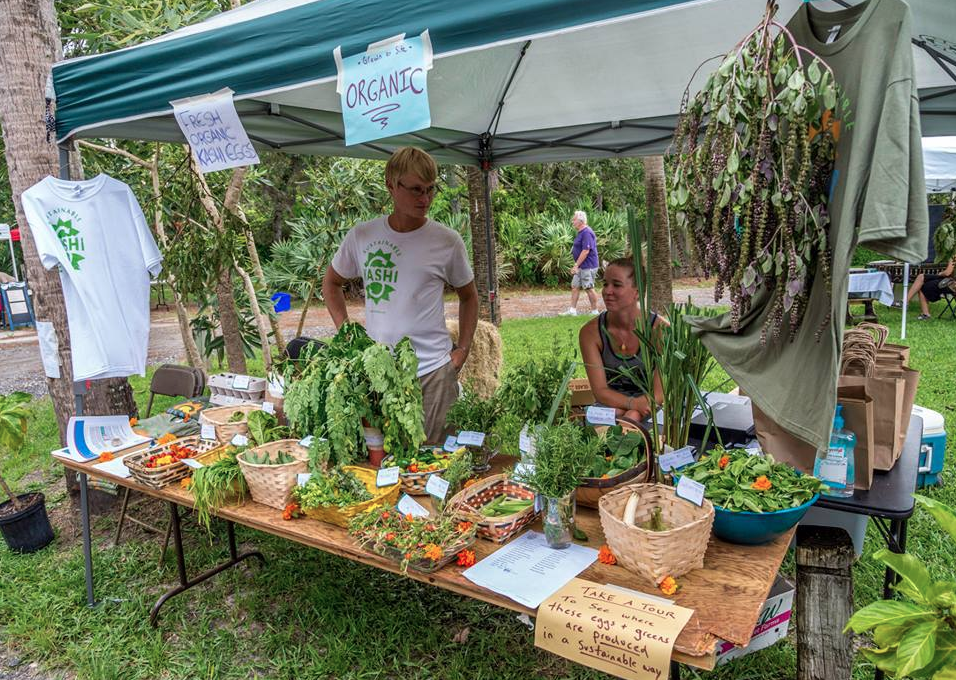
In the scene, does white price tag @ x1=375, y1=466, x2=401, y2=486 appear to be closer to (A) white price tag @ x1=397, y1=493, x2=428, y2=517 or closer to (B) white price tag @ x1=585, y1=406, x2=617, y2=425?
(A) white price tag @ x1=397, y1=493, x2=428, y2=517

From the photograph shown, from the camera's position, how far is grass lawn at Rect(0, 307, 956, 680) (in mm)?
2314

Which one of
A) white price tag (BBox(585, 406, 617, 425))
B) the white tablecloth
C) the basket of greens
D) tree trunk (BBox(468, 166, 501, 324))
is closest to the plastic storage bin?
the basket of greens

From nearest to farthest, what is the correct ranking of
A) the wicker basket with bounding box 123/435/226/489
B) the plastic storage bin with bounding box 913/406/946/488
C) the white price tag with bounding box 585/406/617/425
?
the white price tag with bounding box 585/406/617/425
the wicker basket with bounding box 123/435/226/489
the plastic storage bin with bounding box 913/406/946/488

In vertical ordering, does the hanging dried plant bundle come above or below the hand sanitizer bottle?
above

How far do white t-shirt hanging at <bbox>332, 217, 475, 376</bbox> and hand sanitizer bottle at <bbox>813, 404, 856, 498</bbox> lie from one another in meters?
1.61

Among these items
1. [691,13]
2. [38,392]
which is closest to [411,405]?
[691,13]

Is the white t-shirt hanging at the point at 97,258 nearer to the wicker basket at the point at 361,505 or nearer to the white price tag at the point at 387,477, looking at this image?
the wicker basket at the point at 361,505

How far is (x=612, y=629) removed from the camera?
1277mm

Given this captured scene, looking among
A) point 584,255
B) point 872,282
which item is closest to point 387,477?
point 872,282

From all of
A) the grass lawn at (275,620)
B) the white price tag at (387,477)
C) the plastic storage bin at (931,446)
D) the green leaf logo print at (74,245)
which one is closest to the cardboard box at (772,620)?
the grass lawn at (275,620)

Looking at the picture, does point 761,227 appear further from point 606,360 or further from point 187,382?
point 187,382

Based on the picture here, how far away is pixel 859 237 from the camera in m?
1.29

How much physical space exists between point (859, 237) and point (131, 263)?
2815mm

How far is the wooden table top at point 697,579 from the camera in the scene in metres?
1.25
